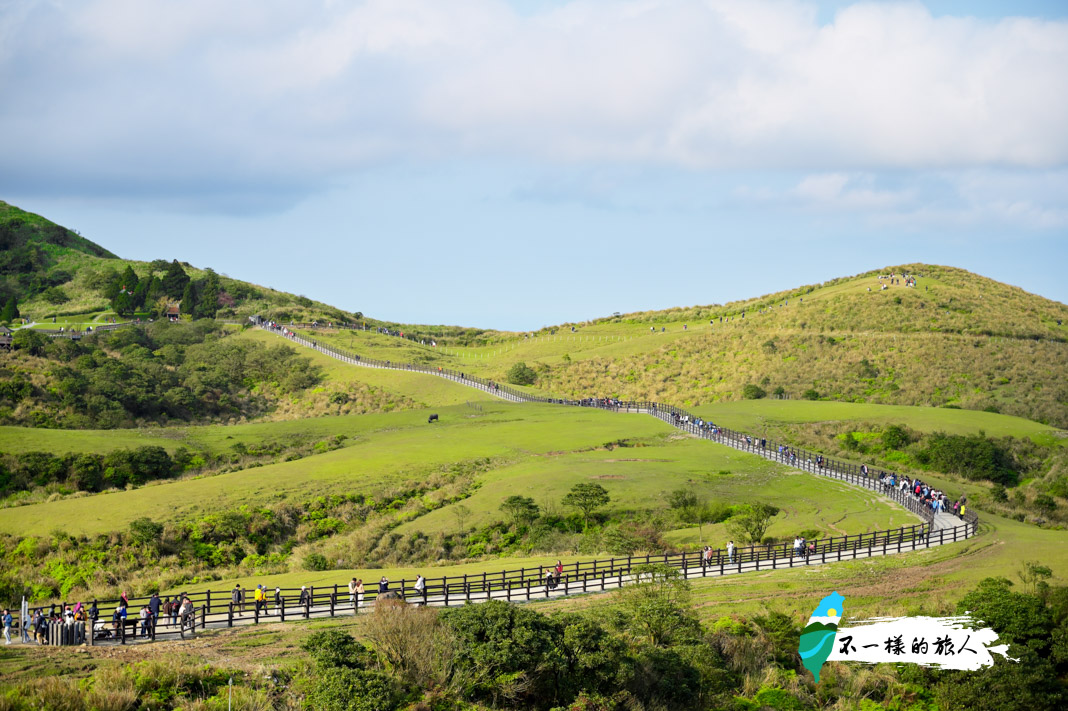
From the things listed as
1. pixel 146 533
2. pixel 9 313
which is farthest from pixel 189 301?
pixel 146 533

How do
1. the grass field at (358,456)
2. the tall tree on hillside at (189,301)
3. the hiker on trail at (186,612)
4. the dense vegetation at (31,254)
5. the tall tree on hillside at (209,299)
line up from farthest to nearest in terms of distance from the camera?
the dense vegetation at (31,254) < the tall tree on hillside at (209,299) < the tall tree on hillside at (189,301) < the grass field at (358,456) < the hiker on trail at (186,612)

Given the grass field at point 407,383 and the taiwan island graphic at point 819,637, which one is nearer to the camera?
the taiwan island graphic at point 819,637

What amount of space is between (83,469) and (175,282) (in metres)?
Result: 97.1

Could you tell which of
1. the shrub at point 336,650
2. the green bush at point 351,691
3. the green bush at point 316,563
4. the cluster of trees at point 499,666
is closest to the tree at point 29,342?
the green bush at point 316,563

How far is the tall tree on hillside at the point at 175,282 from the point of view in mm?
153500

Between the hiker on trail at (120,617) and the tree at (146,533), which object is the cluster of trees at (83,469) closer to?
the tree at (146,533)

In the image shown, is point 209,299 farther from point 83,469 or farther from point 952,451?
point 952,451

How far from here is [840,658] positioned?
1289 inches

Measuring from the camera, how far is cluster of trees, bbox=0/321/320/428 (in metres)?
88.0

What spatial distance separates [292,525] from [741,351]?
253ft

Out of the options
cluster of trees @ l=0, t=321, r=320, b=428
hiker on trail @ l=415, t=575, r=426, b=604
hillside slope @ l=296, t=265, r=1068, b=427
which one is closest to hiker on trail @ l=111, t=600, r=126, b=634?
hiker on trail @ l=415, t=575, r=426, b=604

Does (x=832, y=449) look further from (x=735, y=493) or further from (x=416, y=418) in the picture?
(x=416, y=418)

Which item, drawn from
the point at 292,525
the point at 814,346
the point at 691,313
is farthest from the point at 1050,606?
the point at 691,313

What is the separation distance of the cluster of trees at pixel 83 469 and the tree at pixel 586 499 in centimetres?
3053
